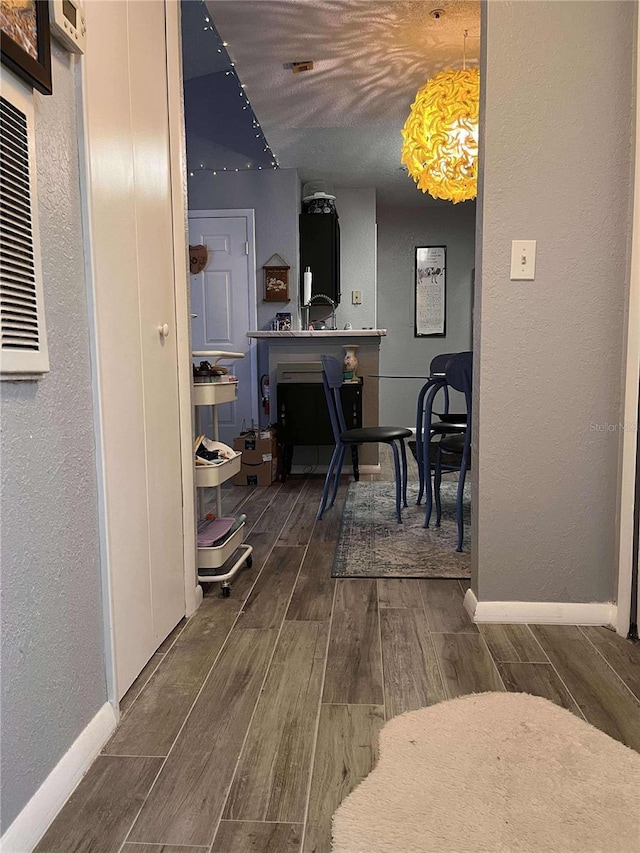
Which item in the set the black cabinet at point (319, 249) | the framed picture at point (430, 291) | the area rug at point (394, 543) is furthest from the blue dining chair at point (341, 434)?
the framed picture at point (430, 291)

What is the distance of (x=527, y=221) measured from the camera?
1.90 meters

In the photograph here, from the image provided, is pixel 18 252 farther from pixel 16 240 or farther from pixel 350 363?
pixel 350 363

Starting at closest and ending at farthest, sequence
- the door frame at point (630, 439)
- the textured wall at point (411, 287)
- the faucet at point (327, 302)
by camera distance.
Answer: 1. the door frame at point (630, 439)
2. the faucet at point (327, 302)
3. the textured wall at point (411, 287)

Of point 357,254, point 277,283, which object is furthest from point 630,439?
point 357,254

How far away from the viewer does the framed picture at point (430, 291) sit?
700 centimetres

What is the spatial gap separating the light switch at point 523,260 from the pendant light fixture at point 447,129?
1.20m

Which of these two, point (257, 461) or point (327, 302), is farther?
point (327, 302)

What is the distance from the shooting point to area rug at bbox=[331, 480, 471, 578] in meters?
2.51

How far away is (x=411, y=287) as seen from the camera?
23.1 feet

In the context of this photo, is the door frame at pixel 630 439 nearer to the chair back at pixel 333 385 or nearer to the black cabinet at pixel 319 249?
the chair back at pixel 333 385

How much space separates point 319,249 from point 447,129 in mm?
2751

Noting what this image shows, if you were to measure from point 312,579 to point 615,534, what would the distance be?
1118 mm

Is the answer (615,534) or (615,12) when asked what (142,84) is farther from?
(615,534)

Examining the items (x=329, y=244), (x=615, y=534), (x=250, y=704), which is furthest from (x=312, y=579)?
(x=329, y=244)
